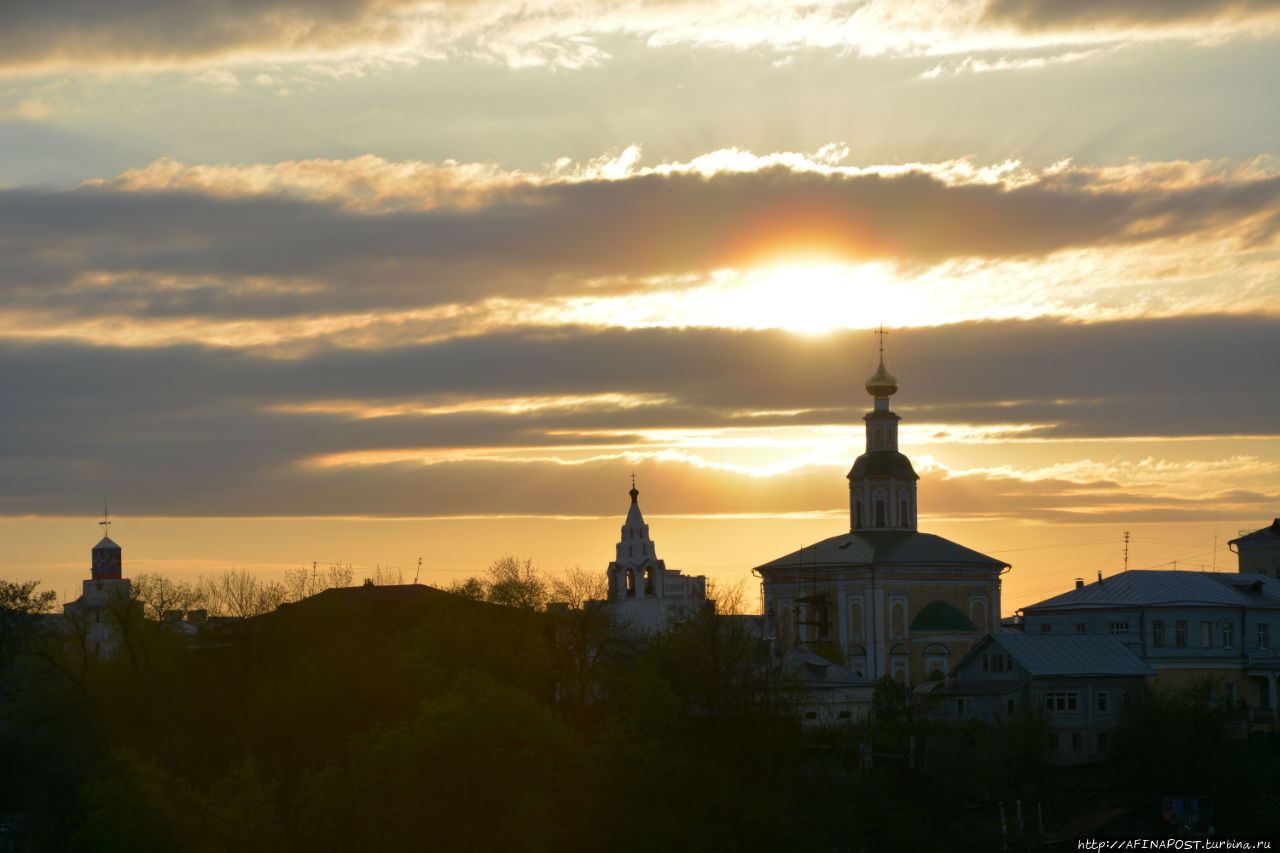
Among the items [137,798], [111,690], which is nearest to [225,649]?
[111,690]

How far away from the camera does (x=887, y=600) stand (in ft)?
287

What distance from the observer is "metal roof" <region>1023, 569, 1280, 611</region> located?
83.4m

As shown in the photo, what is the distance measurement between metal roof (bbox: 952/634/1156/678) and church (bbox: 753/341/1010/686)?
722 centimetres

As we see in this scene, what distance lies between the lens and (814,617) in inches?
3511

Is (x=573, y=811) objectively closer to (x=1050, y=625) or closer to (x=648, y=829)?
(x=648, y=829)

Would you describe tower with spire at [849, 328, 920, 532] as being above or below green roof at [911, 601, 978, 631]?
above

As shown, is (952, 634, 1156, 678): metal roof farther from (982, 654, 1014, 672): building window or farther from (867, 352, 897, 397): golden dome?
(867, 352, 897, 397): golden dome

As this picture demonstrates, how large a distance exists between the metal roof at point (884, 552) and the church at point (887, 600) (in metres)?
0.05

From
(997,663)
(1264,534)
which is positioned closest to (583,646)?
(997,663)

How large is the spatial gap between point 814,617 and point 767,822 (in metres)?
29.4

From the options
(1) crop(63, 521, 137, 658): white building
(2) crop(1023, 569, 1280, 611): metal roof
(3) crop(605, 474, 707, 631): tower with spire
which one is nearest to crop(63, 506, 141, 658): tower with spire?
(1) crop(63, 521, 137, 658): white building

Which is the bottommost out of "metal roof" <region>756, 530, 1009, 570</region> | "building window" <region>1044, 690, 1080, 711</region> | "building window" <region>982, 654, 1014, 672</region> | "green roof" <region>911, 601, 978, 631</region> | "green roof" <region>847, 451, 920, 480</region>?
"building window" <region>1044, 690, 1080, 711</region>

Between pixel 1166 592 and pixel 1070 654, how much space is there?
32.1 ft

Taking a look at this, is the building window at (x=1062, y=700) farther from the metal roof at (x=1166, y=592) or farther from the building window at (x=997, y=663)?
the metal roof at (x=1166, y=592)
